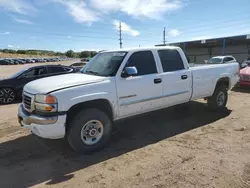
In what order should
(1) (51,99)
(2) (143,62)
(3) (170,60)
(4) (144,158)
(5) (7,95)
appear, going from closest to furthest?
(1) (51,99) → (4) (144,158) → (2) (143,62) → (3) (170,60) → (5) (7,95)

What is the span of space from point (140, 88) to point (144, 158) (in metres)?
1.42

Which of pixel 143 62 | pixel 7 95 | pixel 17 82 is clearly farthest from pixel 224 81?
pixel 7 95

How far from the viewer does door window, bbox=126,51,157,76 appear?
14.6 feet

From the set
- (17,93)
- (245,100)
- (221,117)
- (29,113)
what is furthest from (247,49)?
(29,113)

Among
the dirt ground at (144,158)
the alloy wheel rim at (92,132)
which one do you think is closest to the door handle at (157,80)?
the dirt ground at (144,158)

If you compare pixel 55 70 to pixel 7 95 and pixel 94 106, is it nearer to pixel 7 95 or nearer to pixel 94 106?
pixel 7 95

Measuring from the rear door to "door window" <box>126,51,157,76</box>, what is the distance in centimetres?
28

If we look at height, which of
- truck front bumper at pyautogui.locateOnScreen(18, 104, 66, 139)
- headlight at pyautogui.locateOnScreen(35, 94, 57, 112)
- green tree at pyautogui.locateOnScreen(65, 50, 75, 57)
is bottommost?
truck front bumper at pyautogui.locateOnScreen(18, 104, 66, 139)

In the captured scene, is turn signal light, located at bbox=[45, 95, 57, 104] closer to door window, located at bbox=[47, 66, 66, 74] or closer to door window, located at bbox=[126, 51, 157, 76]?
door window, located at bbox=[126, 51, 157, 76]

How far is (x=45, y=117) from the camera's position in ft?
11.4

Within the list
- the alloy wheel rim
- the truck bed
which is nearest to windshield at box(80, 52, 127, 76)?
the alloy wheel rim

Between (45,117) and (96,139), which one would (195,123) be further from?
(45,117)

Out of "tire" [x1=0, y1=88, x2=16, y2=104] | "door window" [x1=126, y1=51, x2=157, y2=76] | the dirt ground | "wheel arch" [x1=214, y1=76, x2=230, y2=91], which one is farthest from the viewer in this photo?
"tire" [x1=0, y1=88, x2=16, y2=104]

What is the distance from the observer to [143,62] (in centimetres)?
461
